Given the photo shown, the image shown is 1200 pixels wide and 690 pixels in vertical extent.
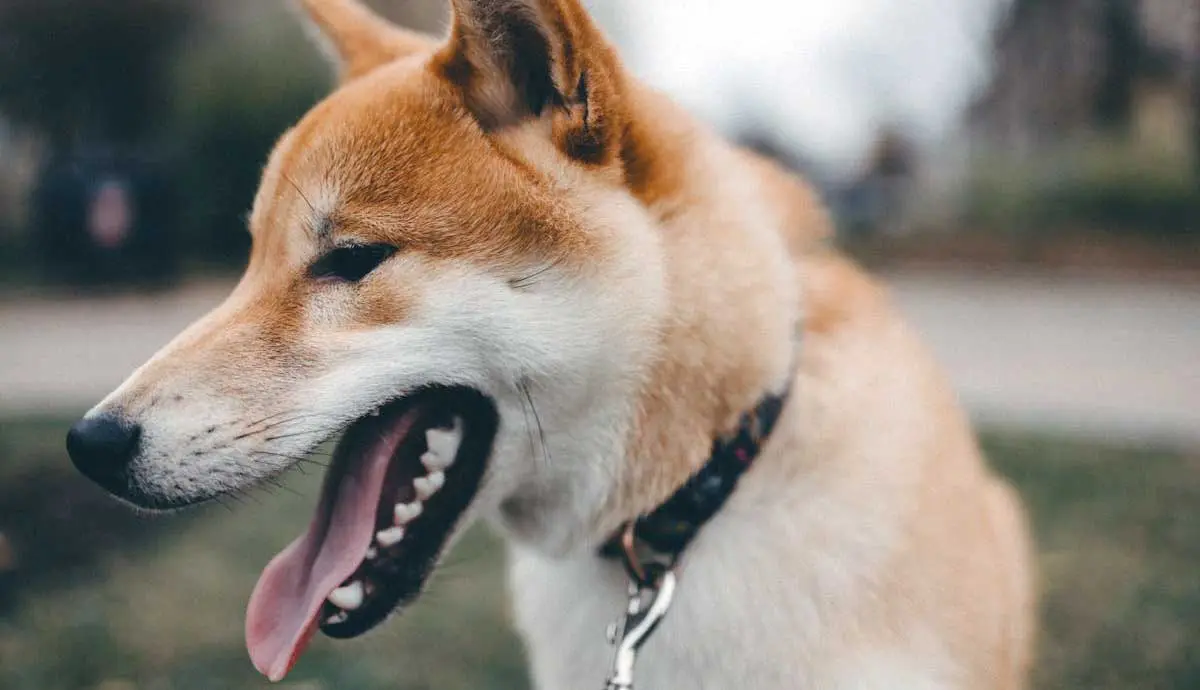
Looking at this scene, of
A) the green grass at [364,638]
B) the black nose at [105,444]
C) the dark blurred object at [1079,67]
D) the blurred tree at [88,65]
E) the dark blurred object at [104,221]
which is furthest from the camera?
the dark blurred object at [1079,67]

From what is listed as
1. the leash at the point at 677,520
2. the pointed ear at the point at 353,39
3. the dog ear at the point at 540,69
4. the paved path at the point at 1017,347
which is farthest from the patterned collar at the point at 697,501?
the paved path at the point at 1017,347

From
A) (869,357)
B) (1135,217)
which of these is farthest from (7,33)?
(1135,217)

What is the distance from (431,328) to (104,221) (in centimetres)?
856

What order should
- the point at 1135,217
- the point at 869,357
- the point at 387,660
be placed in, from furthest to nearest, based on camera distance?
the point at 1135,217 → the point at 387,660 → the point at 869,357

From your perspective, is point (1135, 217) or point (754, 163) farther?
point (1135, 217)

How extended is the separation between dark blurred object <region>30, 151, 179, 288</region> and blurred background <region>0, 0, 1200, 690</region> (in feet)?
0.15

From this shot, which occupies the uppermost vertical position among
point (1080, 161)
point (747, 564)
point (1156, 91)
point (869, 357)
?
point (869, 357)

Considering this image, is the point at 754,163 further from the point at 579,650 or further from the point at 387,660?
the point at 387,660

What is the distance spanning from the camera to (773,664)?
1.69 metres

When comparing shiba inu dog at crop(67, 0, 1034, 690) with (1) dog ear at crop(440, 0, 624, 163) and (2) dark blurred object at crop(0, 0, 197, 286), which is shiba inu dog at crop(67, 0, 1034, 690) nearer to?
(1) dog ear at crop(440, 0, 624, 163)

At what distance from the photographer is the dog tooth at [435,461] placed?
5.58 feet

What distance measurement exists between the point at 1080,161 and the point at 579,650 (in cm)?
1583

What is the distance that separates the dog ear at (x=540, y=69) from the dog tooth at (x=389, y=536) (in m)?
0.76

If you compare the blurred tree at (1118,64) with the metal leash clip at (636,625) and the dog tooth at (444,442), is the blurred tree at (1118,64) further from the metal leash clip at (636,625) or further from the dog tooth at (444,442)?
the dog tooth at (444,442)
